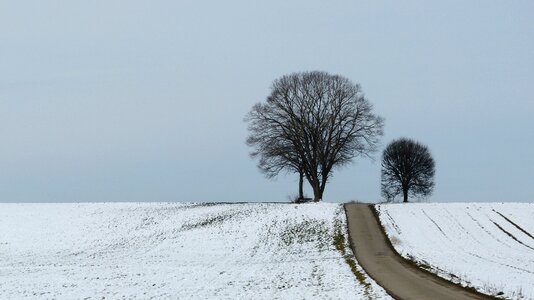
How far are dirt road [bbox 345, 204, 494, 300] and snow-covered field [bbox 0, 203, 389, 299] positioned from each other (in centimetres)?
76

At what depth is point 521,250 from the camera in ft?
106

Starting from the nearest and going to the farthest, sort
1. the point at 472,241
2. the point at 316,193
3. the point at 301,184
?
1. the point at 472,241
2. the point at 316,193
3. the point at 301,184

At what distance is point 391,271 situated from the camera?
2303 cm

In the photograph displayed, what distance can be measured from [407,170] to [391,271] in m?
58.7

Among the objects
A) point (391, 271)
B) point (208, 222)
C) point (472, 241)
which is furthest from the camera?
point (208, 222)

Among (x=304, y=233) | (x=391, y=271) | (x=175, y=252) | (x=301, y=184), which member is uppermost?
(x=301, y=184)

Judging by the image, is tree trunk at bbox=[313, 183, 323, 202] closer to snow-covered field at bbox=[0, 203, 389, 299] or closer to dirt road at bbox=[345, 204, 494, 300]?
snow-covered field at bbox=[0, 203, 389, 299]

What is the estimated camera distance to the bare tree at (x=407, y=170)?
79.7 m

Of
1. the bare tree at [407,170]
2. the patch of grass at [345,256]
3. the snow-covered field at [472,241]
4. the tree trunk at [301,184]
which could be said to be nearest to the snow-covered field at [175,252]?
the patch of grass at [345,256]

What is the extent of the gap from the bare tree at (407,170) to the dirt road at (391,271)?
3971 centimetres

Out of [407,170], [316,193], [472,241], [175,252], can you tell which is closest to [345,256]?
[472,241]

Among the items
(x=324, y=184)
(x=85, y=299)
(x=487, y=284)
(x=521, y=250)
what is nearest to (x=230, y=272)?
(x=85, y=299)

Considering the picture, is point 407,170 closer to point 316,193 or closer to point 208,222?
point 316,193

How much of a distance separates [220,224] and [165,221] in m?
6.05
